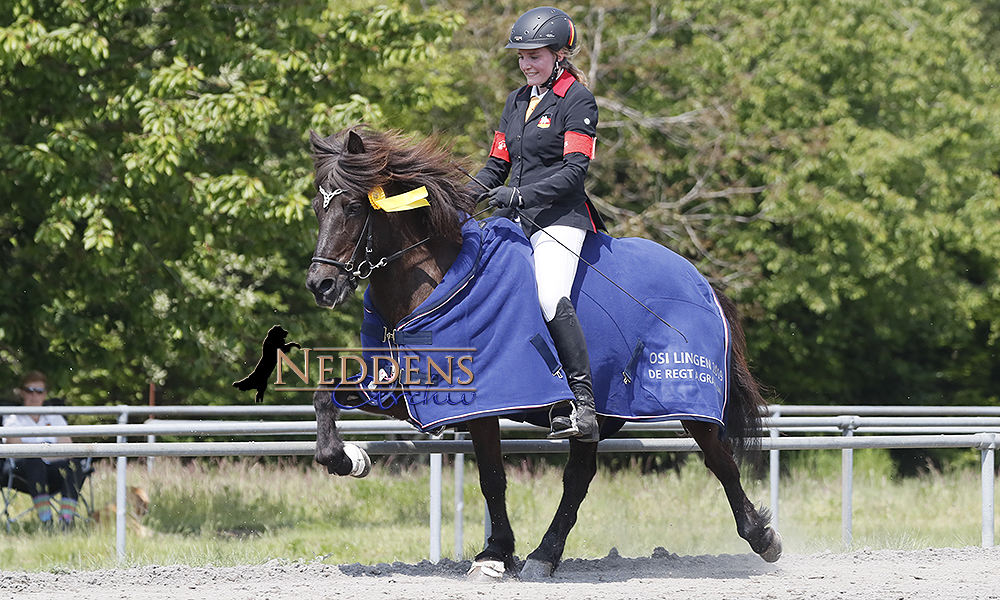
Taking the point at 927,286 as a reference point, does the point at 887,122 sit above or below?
above

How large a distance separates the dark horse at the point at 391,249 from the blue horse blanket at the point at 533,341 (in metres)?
0.12

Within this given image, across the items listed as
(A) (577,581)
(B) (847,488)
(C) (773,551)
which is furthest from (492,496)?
(B) (847,488)

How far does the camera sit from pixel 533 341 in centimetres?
537

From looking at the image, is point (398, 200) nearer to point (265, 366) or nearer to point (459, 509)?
point (265, 366)

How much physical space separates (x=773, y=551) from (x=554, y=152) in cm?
252

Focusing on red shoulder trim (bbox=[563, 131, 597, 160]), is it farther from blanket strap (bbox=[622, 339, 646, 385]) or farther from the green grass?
the green grass

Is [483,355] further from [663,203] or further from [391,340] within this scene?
[663,203]

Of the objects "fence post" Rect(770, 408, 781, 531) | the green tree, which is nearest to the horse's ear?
"fence post" Rect(770, 408, 781, 531)

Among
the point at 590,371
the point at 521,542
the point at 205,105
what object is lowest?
the point at 521,542

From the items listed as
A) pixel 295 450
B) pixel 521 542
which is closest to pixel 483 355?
pixel 295 450

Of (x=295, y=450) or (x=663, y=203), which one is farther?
(x=663, y=203)

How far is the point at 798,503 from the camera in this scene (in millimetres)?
10273

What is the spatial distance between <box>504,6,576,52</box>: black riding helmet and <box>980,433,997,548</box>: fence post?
3.99 m

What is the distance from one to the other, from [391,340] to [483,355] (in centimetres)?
46
